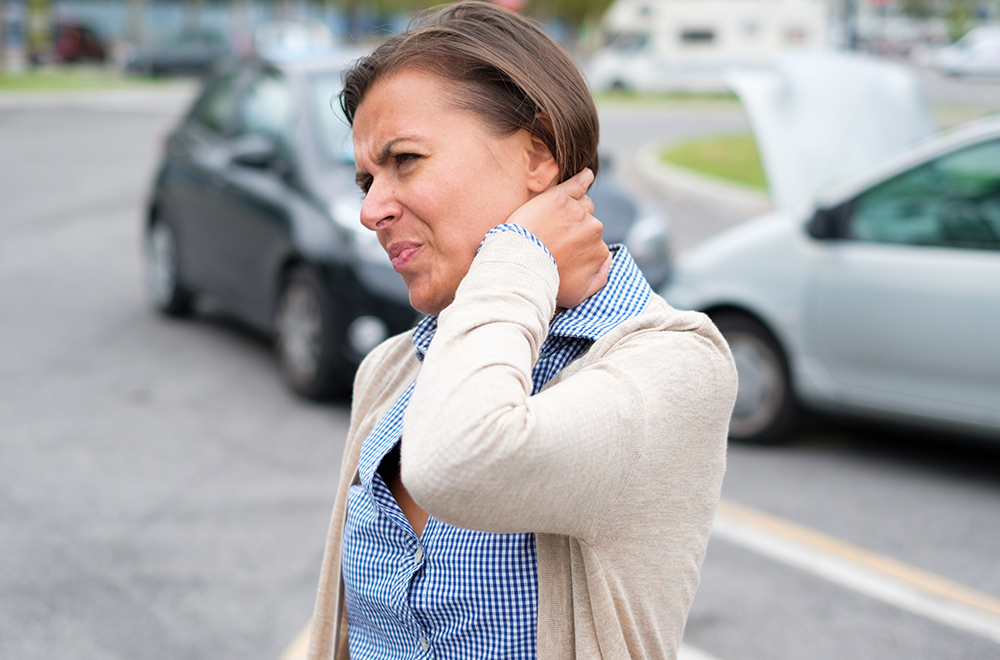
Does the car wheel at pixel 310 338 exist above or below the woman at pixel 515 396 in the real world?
below

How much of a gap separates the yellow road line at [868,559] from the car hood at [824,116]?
5.84ft

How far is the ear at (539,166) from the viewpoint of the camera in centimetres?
146

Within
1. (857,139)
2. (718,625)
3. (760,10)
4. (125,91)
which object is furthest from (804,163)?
(760,10)

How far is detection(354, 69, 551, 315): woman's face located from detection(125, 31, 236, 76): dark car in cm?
3391

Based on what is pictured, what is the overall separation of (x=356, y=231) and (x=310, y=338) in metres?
0.68

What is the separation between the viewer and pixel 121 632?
11.1 feet

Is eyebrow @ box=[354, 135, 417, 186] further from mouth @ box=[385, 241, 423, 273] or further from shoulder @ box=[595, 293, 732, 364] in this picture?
shoulder @ box=[595, 293, 732, 364]

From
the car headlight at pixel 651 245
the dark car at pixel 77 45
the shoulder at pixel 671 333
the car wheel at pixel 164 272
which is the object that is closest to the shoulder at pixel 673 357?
the shoulder at pixel 671 333

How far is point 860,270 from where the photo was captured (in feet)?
15.9

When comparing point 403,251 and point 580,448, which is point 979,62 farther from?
point 580,448

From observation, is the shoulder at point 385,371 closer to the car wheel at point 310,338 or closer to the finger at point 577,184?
the finger at point 577,184

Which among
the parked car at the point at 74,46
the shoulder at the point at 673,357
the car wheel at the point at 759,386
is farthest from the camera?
the parked car at the point at 74,46

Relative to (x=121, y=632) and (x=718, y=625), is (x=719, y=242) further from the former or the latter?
(x=121, y=632)

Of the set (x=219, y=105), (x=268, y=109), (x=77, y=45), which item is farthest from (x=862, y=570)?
(x=77, y=45)
